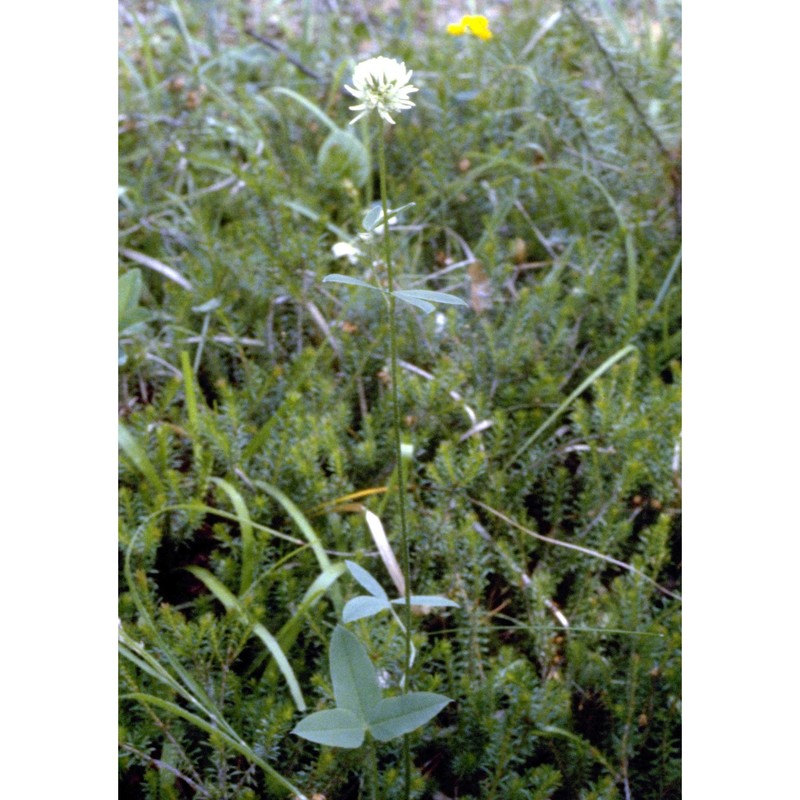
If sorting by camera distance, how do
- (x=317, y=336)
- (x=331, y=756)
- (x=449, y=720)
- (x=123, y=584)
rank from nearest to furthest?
(x=331, y=756) < (x=449, y=720) < (x=123, y=584) < (x=317, y=336)

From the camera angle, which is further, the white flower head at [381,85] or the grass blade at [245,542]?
the grass blade at [245,542]

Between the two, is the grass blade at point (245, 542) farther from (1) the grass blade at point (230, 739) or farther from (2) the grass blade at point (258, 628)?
(1) the grass blade at point (230, 739)

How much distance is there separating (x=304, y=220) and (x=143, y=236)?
1.19 feet

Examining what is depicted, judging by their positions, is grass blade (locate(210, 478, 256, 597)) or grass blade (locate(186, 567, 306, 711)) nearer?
grass blade (locate(186, 567, 306, 711))

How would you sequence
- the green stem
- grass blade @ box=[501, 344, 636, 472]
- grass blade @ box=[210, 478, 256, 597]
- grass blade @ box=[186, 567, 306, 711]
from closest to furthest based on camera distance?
the green stem → grass blade @ box=[186, 567, 306, 711] → grass blade @ box=[210, 478, 256, 597] → grass blade @ box=[501, 344, 636, 472]

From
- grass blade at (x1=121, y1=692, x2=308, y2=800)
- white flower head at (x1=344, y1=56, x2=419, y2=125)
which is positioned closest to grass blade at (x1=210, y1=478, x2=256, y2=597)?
grass blade at (x1=121, y1=692, x2=308, y2=800)

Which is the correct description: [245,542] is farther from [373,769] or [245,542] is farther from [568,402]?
[568,402]

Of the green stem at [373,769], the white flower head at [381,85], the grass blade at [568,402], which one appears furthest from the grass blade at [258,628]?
the white flower head at [381,85]

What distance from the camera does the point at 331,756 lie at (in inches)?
41.3

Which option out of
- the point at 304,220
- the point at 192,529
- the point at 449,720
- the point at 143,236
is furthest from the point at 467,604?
the point at 143,236

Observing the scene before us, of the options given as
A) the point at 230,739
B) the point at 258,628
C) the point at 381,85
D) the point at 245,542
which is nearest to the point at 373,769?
the point at 230,739

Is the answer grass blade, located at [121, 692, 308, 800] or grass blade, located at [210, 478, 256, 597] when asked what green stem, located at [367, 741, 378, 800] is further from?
grass blade, located at [210, 478, 256, 597]

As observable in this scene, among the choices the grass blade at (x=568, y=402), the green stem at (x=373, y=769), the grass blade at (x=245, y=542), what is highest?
the grass blade at (x=568, y=402)
